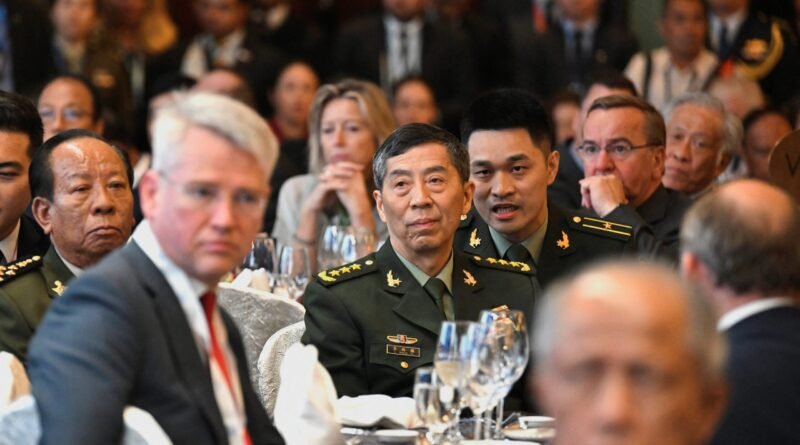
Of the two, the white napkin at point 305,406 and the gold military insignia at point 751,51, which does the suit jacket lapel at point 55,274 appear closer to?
the white napkin at point 305,406

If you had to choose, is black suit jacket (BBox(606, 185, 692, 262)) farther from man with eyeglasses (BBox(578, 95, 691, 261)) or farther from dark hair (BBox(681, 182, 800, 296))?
dark hair (BBox(681, 182, 800, 296))

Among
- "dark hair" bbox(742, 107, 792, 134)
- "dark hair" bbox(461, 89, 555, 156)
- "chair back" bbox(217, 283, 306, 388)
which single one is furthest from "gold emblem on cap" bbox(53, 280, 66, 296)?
"dark hair" bbox(742, 107, 792, 134)

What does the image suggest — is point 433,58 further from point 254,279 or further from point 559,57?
point 254,279

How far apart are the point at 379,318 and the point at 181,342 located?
141 centimetres

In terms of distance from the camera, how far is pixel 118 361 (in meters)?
2.66

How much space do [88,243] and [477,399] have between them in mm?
1644

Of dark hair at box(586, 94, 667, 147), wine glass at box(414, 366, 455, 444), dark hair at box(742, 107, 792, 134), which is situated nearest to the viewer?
wine glass at box(414, 366, 455, 444)

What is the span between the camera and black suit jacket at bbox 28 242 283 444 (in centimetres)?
260

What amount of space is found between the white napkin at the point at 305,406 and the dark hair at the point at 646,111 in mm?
3097

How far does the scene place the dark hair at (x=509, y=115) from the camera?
516cm

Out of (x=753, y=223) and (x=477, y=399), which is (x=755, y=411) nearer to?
(x=753, y=223)

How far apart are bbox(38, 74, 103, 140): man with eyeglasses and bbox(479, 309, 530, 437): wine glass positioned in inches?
160

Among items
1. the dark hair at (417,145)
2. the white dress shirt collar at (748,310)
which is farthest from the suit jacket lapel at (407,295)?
the white dress shirt collar at (748,310)

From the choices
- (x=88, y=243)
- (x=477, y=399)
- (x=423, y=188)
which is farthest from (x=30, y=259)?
(x=477, y=399)
